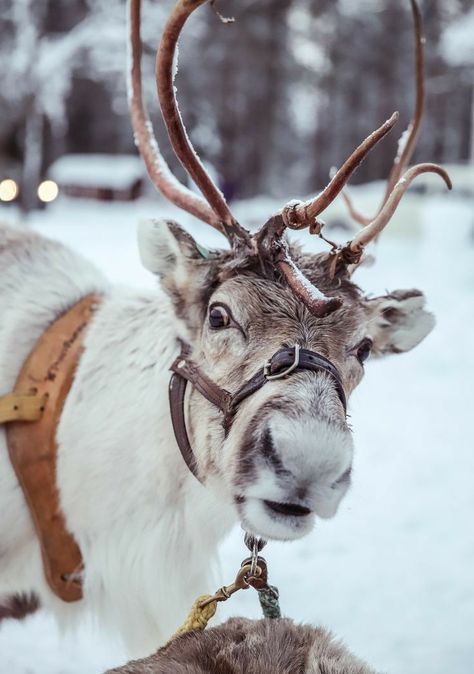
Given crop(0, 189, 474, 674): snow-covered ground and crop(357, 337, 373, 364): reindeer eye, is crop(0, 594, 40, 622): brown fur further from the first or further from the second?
crop(357, 337, 373, 364): reindeer eye

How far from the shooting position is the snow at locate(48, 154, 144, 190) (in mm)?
25500

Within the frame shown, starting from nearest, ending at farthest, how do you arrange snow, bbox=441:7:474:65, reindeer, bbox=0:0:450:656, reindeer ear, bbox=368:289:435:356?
reindeer, bbox=0:0:450:656, reindeer ear, bbox=368:289:435:356, snow, bbox=441:7:474:65

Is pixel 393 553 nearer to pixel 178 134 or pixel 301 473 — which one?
pixel 301 473

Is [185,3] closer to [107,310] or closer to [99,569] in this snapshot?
[107,310]

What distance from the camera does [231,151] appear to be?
2514 centimetres

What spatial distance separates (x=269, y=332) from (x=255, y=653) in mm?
801

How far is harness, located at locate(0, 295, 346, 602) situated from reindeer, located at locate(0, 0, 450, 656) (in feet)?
0.06

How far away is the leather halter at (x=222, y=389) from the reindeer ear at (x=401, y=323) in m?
0.57

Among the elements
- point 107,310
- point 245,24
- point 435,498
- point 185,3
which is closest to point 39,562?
point 107,310

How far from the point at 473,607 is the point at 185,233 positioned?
2323mm

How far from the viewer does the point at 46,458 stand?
7.34ft

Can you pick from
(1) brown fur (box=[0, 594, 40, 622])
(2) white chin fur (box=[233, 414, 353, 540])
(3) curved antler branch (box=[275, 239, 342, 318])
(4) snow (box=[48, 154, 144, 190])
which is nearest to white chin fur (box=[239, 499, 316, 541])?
(2) white chin fur (box=[233, 414, 353, 540])

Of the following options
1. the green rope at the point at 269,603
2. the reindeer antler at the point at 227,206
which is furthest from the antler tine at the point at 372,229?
the green rope at the point at 269,603

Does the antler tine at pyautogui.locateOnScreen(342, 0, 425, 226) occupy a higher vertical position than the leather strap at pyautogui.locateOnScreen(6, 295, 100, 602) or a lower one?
higher
